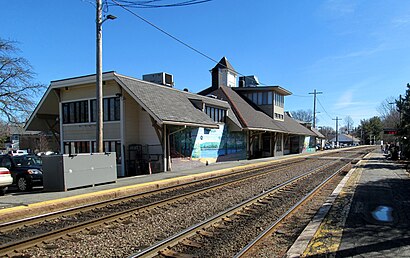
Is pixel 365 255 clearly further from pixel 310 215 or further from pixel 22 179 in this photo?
pixel 22 179

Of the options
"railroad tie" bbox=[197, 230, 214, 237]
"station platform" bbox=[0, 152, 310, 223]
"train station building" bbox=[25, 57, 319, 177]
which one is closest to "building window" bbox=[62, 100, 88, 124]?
"train station building" bbox=[25, 57, 319, 177]

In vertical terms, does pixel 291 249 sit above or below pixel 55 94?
below

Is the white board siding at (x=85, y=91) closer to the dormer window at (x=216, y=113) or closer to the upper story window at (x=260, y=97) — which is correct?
the dormer window at (x=216, y=113)

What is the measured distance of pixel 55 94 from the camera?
24609 millimetres

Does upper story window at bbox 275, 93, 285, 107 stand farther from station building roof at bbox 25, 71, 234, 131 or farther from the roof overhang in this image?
station building roof at bbox 25, 71, 234, 131

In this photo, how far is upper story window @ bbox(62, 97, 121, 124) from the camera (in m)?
21.9

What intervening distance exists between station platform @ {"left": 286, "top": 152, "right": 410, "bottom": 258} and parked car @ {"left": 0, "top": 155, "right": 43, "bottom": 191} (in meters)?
12.2

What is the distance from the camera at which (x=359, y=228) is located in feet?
22.8

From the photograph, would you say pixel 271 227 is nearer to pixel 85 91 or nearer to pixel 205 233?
pixel 205 233

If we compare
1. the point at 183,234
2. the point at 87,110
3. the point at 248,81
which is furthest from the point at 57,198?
the point at 248,81

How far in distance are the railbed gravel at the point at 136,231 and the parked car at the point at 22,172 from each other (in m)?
7.82

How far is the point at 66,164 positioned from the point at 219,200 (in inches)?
247

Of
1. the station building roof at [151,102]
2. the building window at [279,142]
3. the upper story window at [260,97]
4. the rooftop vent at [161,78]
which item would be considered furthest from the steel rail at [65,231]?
the building window at [279,142]

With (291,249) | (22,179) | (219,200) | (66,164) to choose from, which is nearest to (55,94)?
(22,179)
